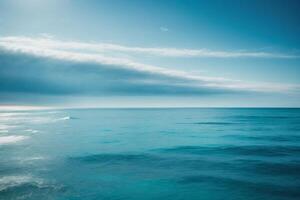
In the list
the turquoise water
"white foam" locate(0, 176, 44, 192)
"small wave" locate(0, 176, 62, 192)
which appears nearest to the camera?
the turquoise water

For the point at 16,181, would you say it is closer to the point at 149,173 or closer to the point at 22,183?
the point at 22,183

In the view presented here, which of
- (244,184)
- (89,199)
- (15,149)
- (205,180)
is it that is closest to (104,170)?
(89,199)

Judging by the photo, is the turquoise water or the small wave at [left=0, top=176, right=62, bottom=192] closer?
the turquoise water

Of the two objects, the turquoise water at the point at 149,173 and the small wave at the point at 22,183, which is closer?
the turquoise water at the point at 149,173

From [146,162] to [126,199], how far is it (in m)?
10.1

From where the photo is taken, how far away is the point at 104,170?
22.6 metres

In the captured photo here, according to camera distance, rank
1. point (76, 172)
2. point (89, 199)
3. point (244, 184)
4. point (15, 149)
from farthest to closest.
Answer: point (15, 149) → point (76, 172) → point (244, 184) → point (89, 199)

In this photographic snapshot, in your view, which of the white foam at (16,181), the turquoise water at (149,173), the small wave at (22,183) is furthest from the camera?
the white foam at (16,181)

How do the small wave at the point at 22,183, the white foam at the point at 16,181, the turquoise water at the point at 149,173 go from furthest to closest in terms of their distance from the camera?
the white foam at the point at 16,181 → the small wave at the point at 22,183 → the turquoise water at the point at 149,173

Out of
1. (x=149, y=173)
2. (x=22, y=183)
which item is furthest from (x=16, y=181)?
(x=149, y=173)

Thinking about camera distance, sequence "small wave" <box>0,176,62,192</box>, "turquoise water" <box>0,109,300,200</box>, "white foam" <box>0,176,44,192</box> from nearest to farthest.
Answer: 1. "turquoise water" <box>0,109,300,200</box>
2. "small wave" <box>0,176,62,192</box>
3. "white foam" <box>0,176,44,192</box>

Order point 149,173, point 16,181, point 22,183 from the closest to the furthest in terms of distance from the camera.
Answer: point 22,183
point 16,181
point 149,173

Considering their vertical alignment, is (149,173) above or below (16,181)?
below

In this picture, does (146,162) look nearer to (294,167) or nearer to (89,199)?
(89,199)
